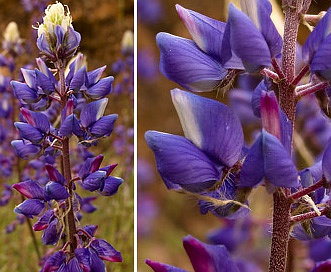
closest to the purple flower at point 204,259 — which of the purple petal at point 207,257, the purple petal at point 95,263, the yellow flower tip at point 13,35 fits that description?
the purple petal at point 207,257

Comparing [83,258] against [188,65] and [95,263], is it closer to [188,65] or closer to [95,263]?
[95,263]

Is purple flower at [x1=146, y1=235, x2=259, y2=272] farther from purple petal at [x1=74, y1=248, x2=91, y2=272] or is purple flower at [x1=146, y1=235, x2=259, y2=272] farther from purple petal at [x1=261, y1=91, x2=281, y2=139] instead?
purple petal at [x1=74, y1=248, x2=91, y2=272]

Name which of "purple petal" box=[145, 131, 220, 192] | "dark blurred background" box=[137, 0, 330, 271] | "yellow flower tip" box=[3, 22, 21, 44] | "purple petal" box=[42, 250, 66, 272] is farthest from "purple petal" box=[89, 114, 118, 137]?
"dark blurred background" box=[137, 0, 330, 271]

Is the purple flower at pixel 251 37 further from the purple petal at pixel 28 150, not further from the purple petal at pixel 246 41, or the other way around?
the purple petal at pixel 28 150

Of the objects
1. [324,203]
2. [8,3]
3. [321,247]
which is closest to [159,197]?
[8,3]

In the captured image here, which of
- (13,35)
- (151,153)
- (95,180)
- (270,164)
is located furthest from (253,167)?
(151,153)
